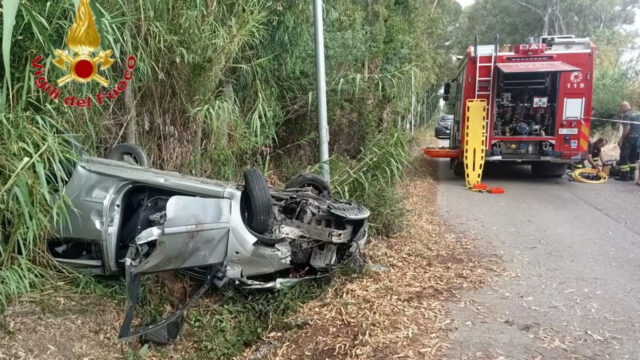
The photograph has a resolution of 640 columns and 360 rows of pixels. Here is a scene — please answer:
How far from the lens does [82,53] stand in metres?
3.53

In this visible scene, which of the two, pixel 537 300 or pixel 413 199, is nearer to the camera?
pixel 537 300

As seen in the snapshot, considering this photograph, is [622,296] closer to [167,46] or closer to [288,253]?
[288,253]

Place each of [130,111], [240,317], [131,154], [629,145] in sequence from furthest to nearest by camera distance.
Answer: [629,145], [130,111], [131,154], [240,317]

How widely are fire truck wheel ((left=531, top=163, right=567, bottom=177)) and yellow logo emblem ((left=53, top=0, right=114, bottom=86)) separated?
9.66m

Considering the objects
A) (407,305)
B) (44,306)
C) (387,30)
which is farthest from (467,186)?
(44,306)

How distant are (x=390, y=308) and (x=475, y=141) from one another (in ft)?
21.0

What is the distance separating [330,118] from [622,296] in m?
4.71

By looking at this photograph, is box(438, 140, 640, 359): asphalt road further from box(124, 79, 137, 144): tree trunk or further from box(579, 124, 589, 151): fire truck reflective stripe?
box(124, 79, 137, 144): tree trunk

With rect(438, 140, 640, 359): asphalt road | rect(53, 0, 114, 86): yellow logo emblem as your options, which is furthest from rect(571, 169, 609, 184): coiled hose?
rect(53, 0, 114, 86): yellow logo emblem

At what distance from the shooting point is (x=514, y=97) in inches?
397

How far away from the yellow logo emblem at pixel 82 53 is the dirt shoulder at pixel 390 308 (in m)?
2.42

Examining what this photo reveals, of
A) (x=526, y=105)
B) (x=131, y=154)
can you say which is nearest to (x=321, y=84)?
(x=131, y=154)

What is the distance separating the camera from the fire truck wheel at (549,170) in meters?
10.6

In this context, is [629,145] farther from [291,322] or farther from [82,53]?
[82,53]
